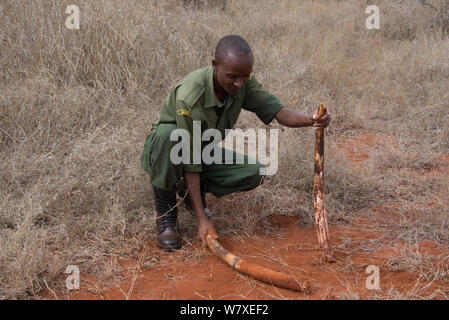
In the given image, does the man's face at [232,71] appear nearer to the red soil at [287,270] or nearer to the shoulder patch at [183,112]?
the shoulder patch at [183,112]

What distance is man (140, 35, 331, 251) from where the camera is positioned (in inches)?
86.7

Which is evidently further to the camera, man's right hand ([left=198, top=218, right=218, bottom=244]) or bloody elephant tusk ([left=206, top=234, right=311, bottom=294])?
man's right hand ([left=198, top=218, right=218, bottom=244])

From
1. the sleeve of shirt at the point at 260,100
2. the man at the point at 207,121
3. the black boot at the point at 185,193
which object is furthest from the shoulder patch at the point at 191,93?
the black boot at the point at 185,193

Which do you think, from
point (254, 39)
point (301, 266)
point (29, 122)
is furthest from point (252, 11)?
point (301, 266)

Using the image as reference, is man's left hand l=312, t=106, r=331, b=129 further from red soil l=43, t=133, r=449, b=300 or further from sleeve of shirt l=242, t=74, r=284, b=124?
red soil l=43, t=133, r=449, b=300

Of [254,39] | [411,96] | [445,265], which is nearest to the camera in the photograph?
[445,265]

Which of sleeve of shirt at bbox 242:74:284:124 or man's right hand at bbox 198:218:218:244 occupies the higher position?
sleeve of shirt at bbox 242:74:284:124

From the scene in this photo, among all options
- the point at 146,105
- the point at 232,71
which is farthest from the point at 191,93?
the point at 146,105

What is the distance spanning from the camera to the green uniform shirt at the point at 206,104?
7.47 feet

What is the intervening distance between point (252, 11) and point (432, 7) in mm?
2358

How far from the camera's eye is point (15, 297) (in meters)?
1.96

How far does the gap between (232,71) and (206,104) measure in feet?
0.80

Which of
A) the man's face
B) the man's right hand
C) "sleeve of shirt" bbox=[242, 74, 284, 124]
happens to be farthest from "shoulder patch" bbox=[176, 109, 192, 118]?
the man's right hand

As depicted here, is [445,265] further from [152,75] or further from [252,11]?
[252,11]
